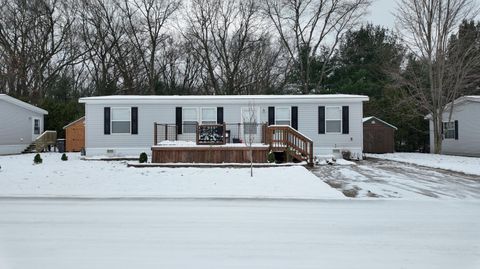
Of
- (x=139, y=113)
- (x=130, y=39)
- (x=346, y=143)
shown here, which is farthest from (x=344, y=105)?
(x=130, y=39)

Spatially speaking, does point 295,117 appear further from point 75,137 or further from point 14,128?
point 14,128

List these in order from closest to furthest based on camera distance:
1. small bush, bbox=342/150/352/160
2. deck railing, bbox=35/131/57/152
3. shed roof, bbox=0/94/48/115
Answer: small bush, bbox=342/150/352/160 < shed roof, bbox=0/94/48/115 < deck railing, bbox=35/131/57/152

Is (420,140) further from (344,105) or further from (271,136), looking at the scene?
(271,136)

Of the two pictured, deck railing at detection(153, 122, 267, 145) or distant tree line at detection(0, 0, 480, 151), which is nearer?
deck railing at detection(153, 122, 267, 145)

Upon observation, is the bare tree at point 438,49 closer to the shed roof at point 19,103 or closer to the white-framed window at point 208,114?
the white-framed window at point 208,114

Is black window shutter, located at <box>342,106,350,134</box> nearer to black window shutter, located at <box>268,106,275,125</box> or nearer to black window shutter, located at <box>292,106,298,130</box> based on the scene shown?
black window shutter, located at <box>292,106,298,130</box>

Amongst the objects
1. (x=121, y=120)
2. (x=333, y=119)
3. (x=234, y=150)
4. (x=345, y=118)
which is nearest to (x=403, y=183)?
(x=234, y=150)

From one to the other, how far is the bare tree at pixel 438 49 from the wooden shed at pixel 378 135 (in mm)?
2519

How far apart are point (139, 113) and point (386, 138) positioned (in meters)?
15.6

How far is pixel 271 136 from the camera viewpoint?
50.4ft

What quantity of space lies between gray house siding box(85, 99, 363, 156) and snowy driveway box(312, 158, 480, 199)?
4.94 meters

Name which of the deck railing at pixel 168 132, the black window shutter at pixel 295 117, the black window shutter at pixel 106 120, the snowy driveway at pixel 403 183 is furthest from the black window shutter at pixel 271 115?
the black window shutter at pixel 106 120

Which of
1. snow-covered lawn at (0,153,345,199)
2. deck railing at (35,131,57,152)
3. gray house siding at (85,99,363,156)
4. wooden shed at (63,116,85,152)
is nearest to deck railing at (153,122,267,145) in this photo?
gray house siding at (85,99,363,156)

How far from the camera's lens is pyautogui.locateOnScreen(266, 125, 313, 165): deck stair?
1516 centimetres
